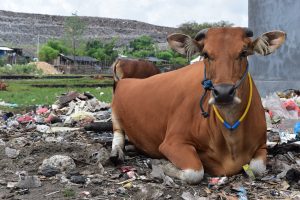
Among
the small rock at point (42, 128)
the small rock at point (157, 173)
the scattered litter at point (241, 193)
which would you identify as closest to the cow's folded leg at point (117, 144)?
the small rock at point (157, 173)

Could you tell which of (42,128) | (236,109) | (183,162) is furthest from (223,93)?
(42,128)

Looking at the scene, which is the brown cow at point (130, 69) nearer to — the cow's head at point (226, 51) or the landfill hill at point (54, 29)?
the cow's head at point (226, 51)

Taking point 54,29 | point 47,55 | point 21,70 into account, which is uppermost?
point 54,29

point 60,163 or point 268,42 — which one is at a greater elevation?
point 268,42

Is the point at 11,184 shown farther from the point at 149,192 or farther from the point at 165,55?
the point at 165,55

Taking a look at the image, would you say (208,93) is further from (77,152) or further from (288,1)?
(288,1)

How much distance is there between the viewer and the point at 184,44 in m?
5.14

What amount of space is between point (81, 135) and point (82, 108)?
10.3 feet

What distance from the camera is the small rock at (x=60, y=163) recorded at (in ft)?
18.9

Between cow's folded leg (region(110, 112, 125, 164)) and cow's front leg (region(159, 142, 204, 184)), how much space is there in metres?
0.62

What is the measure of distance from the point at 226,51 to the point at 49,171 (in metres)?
2.24

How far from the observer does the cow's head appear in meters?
4.43

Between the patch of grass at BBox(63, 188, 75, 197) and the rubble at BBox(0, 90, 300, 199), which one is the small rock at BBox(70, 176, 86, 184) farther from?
the patch of grass at BBox(63, 188, 75, 197)

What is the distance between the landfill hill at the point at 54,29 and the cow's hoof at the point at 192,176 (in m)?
95.6
